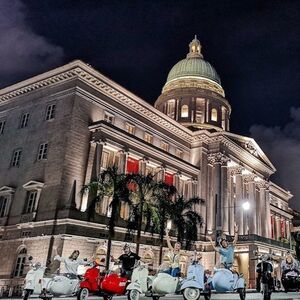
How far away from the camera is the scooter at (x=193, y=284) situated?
1097cm

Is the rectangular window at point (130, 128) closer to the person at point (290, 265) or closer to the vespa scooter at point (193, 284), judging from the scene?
the person at point (290, 265)

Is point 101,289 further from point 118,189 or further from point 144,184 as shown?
point 144,184

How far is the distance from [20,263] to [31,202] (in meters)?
5.28

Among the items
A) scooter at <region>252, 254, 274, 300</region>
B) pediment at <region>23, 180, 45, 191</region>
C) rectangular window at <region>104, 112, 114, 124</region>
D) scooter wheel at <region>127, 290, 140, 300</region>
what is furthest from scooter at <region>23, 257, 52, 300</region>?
rectangular window at <region>104, 112, 114, 124</region>

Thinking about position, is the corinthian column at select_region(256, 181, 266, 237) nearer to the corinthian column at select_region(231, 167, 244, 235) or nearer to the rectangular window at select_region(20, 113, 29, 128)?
the corinthian column at select_region(231, 167, 244, 235)

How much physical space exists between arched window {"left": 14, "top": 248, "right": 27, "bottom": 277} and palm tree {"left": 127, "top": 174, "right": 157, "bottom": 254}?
1039cm

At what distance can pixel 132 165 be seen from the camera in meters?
39.2

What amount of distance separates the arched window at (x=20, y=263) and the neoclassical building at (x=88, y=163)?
8 cm

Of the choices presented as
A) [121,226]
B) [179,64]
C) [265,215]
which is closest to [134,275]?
[121,226]

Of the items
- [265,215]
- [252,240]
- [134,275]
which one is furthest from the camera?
[265,215]

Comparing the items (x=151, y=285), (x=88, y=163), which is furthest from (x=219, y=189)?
(x=151, y=285)

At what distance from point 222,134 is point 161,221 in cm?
2208

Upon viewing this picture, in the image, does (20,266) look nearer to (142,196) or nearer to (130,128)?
(142,196)

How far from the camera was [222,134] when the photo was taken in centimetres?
4878
